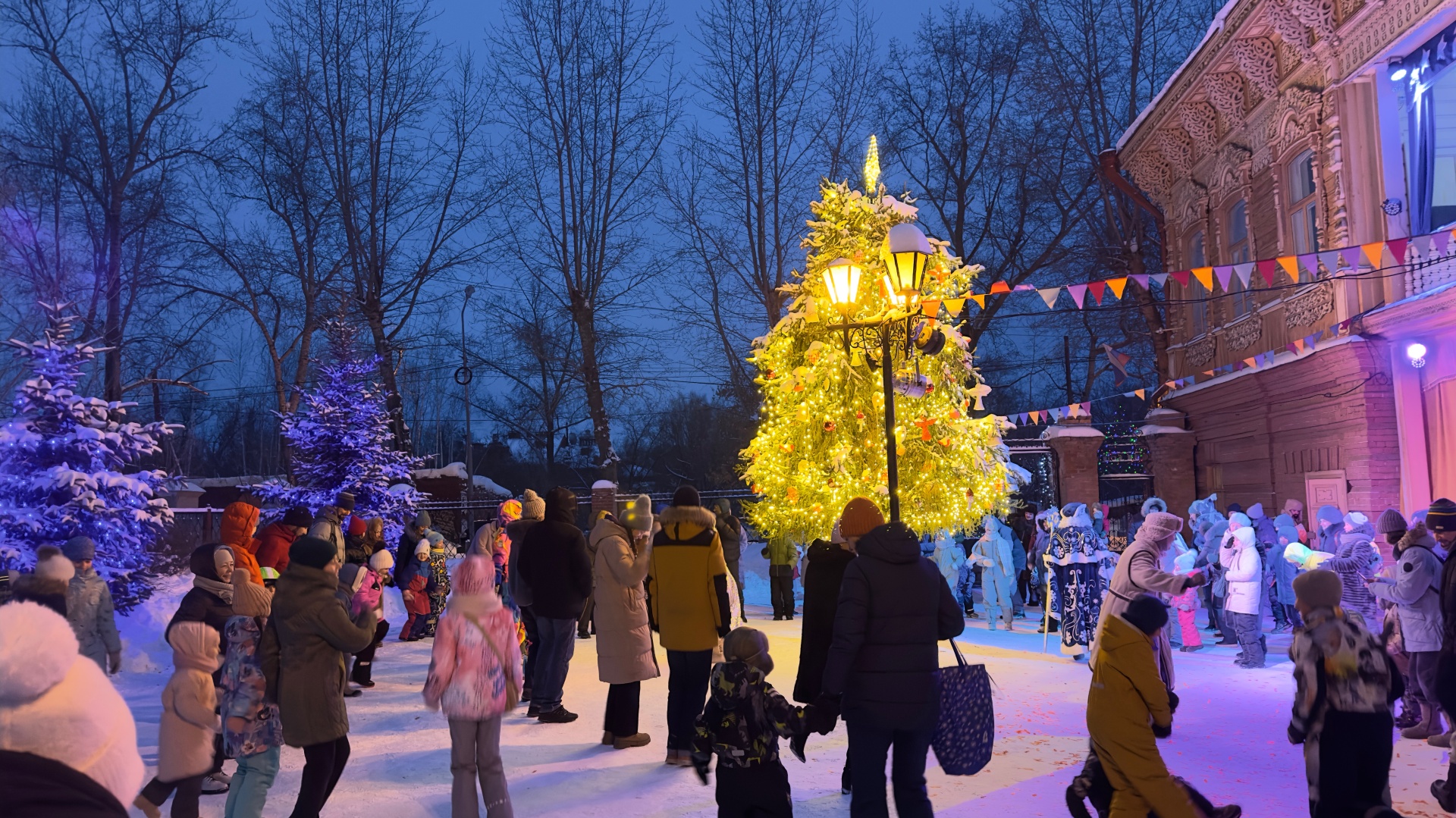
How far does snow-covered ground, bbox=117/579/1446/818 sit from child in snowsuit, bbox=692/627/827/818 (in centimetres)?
125

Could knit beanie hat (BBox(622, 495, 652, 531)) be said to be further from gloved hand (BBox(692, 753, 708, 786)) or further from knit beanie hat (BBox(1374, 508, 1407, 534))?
knit beanie hat (BBox(1374, 508, 1407, 534))

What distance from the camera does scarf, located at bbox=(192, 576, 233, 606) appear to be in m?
5.80

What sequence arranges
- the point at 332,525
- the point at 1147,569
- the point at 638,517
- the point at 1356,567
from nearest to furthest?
the point at 1147,569
the point at 638,517
the point at 1356,567
the point at 332,525

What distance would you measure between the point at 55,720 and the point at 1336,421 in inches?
634

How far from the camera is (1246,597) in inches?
446

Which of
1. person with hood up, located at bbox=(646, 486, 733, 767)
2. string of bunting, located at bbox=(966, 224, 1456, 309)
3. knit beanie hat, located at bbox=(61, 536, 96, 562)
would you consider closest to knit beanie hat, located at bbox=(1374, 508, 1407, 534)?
string of bunting, located at bbox=(966, 224, 1456, 309)

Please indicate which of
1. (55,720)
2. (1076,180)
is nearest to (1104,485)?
(1076,180)

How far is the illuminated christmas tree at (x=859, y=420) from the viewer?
46.5 feet

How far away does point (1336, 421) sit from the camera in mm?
14633

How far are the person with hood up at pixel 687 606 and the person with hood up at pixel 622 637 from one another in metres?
0.37

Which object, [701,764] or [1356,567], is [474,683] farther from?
[1356,567]

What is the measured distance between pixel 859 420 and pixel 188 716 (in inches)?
410

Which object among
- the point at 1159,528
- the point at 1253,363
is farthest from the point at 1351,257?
the point at 1159,528

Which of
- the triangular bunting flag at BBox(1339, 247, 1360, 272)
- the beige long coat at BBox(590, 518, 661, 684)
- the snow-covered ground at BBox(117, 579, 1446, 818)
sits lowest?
the snow-covered ground at BBox(117, 579, 1446, 818)
